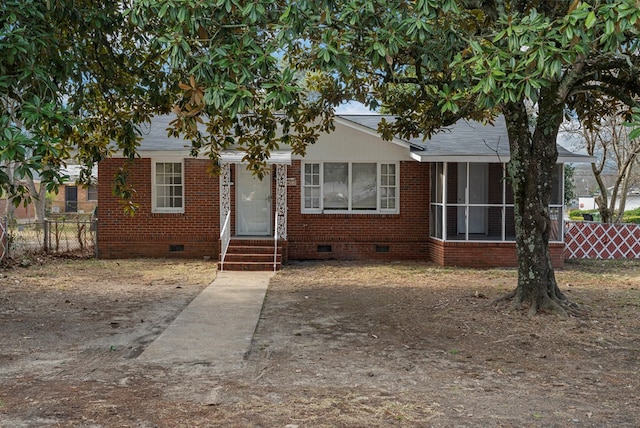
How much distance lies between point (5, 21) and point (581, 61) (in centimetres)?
659

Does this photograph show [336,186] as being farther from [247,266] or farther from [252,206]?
[247,266]

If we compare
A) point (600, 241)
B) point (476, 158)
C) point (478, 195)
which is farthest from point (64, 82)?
point (600, 241)

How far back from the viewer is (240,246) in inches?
605

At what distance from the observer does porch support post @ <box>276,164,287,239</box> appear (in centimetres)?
1598

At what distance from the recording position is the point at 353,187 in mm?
17156

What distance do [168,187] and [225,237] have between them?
290 cm

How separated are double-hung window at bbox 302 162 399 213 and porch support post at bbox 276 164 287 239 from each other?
3.03 feet

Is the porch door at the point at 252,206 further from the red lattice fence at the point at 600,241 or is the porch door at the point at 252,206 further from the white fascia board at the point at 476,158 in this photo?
the red lattice fence at the point at 600,241

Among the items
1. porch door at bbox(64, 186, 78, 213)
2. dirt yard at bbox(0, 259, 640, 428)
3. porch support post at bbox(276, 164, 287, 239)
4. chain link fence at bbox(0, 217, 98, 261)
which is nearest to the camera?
dirt yard at bbox(0, 259, 640, 428)

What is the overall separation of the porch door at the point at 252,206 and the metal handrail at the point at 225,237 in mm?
1243

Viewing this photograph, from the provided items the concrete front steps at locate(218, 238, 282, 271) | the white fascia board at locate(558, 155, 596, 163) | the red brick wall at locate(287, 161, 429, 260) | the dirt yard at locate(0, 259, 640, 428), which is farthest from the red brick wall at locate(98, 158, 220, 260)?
the white fascia board at locate(558, 155, 596, 163)

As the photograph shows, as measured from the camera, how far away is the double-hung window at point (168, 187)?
16922mm

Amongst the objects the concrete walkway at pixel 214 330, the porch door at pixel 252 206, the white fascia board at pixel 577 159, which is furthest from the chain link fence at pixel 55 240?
the white fascia board at pixel 577 159

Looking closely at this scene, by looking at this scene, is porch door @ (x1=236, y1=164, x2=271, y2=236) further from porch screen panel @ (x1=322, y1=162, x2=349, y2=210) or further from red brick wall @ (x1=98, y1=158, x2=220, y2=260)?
porch screen panel @ (x1=322, y1=162, x2=349, y2=210)
